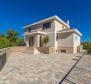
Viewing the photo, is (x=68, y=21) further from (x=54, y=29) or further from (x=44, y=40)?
(x=44, y=40)

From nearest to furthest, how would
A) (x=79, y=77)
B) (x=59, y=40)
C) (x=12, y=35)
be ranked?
(x=79, y=77), (x=59, y=40), (x=12, y=35)

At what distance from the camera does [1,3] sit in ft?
73.4

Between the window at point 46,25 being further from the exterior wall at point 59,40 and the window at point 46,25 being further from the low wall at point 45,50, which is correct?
the low wall at point 45,50

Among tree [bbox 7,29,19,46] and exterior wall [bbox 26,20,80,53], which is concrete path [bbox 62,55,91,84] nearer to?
exterior wall [bbox 26,20,80,53]

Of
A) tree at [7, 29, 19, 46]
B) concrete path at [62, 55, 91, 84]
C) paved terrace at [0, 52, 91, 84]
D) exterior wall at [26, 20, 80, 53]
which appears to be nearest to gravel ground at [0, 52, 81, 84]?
paved terrace at [0, 52, 91, 84]

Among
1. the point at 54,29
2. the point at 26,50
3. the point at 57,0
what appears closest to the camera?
the point at 26,50

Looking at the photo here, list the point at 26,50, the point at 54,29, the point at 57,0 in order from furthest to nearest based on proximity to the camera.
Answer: the point at 57,0 → the point at 54,29 → the point at 26,50

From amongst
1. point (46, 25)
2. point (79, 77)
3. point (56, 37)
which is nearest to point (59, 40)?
point (56, 37)

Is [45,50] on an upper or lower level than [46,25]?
lower

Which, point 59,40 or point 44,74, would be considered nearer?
point 44,74

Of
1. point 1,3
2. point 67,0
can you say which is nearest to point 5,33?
point 1,3

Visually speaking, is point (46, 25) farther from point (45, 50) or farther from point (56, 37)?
point (45, 50)

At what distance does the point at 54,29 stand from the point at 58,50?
439 cm

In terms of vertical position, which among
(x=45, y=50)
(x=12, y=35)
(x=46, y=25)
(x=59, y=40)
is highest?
(x=46, y=25)
